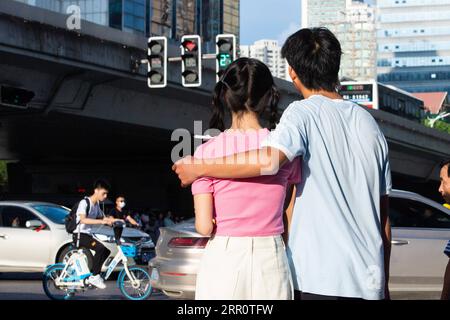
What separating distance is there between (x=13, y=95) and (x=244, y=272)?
880 inches

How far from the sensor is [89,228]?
1297cm

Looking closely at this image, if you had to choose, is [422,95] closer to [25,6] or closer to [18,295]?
[25,6]

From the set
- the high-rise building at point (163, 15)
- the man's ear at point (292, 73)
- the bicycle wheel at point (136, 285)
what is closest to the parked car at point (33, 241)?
the bicycle wheel at point (136, 285)

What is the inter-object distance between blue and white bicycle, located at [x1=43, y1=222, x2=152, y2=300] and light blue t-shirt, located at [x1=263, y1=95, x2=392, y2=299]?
9.62 meters

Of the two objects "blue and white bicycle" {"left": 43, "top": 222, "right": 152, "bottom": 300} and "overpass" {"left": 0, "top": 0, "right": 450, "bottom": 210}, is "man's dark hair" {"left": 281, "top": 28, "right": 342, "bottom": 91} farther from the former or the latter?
"overpass" {"left": 0, "top": 0, "right": 450, "bottom": 210}

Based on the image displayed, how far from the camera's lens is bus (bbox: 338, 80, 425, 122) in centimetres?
5709

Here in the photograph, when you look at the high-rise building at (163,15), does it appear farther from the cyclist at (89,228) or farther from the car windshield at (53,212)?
the cyclist at (89,228)

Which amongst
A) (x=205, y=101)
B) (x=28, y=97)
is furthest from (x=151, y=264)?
(x=205, y=101)

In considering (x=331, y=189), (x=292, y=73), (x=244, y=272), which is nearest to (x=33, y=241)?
(x=292, y=73)

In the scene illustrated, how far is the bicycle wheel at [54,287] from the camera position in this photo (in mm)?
12922

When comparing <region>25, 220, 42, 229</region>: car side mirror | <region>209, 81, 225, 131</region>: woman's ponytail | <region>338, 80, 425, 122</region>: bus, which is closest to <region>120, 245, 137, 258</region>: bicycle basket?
<region>25, 220, 42, 229</region>: car side mirror

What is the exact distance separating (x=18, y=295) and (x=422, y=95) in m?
167

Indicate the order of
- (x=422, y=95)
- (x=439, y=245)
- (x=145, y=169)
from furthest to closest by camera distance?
1. (x=422, y=95)
2. (x=145, y=169)
3. (x=439, y=245)

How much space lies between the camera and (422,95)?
17600 cm
